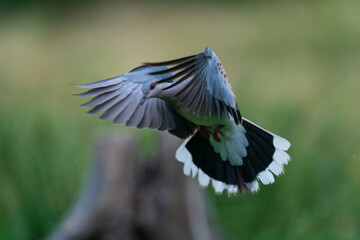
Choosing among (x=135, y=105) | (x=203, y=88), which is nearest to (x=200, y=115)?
(x=203, y=88)

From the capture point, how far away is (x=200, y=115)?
52.9 inches

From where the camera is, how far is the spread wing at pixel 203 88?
1.29 metres

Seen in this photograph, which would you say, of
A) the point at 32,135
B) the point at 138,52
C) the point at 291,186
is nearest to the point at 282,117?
the point at 291,186

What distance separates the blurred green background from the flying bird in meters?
2.74

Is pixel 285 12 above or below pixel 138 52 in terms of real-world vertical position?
above

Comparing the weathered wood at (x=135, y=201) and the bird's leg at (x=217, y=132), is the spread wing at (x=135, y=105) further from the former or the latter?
the weathered wood at (x=135, y=201)

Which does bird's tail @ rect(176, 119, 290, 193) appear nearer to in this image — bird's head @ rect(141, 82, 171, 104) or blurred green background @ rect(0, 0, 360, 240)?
bird's head @ rect(141, 82, 171, 104)

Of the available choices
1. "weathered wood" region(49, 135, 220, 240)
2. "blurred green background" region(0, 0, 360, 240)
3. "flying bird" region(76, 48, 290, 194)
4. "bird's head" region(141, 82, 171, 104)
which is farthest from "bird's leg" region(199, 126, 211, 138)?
"blurred green background" region(0, 0, 360, 240)

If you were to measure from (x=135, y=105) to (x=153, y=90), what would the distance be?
0.10 meters

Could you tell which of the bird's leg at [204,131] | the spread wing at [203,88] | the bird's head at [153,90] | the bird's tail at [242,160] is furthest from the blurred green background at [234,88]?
the spread wing at [203,88]

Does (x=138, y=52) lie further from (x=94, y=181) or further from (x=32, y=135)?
(x=94, y=181)

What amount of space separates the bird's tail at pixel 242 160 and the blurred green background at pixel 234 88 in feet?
8.86

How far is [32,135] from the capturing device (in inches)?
187

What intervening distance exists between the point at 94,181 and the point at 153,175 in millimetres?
382
